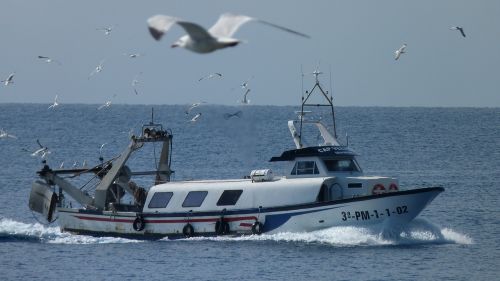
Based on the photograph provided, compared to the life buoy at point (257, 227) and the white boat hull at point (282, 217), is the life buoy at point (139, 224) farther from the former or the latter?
the life buoy at point (257, 227)

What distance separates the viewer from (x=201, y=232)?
1788 inches

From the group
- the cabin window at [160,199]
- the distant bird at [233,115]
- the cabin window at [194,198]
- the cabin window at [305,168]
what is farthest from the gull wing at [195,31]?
the distant bird at [233,115]

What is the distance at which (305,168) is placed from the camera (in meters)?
45.3

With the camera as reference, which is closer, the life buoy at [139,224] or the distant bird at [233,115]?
the life buoy at [139,224]

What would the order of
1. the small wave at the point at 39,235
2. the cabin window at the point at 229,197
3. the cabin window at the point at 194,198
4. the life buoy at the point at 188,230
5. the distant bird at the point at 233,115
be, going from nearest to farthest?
the cabin window at the point at 229,197, the life buoy at the point at 188,230, the cabin window at the point at 194,198, the small wave at the point at 39,235, the distant bird at the point at 233,115

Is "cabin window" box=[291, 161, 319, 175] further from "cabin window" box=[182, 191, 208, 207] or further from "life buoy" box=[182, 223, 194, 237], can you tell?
"life buoy" box=[182, 223, 194, 237]

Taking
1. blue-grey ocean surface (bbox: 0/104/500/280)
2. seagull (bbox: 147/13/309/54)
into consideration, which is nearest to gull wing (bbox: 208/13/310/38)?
seagull (bbox: 147/13/309/54)

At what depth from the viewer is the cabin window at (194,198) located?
45.7m

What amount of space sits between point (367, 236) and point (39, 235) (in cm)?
1253

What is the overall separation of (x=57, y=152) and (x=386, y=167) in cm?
2869

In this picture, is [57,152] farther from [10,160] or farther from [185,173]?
[185,173]

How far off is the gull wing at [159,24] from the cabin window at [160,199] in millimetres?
20358

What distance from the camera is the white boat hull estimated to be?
4331 cm

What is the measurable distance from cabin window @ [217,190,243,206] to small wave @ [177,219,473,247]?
3.86 feet
